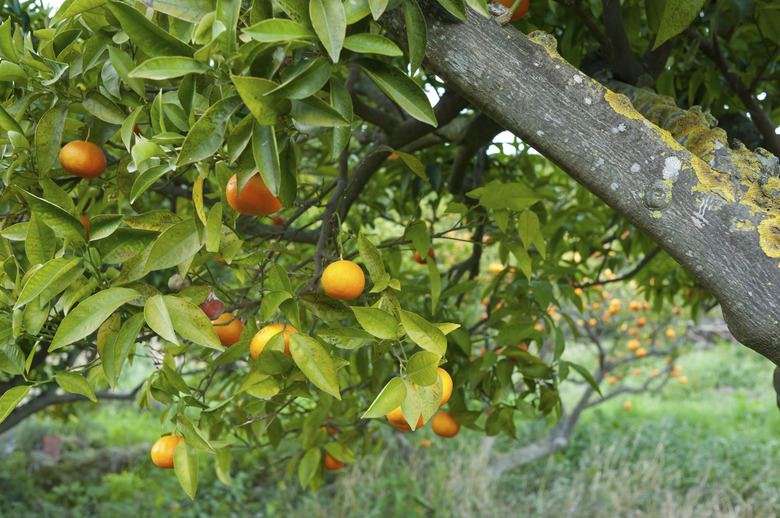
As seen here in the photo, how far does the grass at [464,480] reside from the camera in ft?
11.9

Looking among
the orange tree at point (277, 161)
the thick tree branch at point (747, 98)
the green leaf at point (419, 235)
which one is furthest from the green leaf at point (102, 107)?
the thick tree branch at point (747, 98)

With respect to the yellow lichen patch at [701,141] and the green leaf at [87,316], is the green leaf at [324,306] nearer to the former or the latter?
the green leaf at [87,316]

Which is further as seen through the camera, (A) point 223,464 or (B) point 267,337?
(A) point 223,464

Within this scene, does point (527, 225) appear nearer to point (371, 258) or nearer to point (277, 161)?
point (371, 258)

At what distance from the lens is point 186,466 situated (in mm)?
800

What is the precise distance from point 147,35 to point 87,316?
0.30 m

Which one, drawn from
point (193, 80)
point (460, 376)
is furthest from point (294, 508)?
point (193, 80)

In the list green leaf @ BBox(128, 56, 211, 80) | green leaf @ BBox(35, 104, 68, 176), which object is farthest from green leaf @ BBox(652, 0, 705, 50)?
green leaf @ BBox(35, 104, 68, 176)

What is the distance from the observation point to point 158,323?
65cm

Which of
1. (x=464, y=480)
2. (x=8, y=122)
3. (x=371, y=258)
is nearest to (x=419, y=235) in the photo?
(x=371, y=258)

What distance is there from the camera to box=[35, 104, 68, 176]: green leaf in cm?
80

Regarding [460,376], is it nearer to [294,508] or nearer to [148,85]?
[148,85]

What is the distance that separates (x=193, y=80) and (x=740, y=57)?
1717mm

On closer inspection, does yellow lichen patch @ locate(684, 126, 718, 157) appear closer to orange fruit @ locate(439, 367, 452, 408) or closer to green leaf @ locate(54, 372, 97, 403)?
orange fruit @ locate(439, 367, 452, 408)
